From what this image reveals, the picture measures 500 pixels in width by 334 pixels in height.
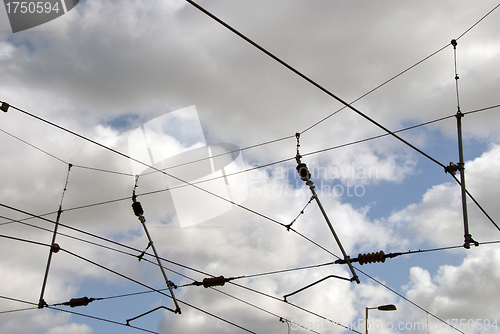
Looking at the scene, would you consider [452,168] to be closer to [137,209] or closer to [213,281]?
[213,281]

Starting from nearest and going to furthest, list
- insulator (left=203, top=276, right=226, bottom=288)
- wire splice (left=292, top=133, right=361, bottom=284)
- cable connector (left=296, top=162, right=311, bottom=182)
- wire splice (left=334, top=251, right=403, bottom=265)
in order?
wire splice (left=292, top=133, right=361, bottom=284), wire splice (left=334, top=251, right=403, bottom=265), cable connector (left=296, top=162, right=311, bottom=182), insulator (left=203, top=276, right=226, bottom=288)

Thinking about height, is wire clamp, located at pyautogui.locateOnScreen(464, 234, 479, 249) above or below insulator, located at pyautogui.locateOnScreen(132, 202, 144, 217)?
below

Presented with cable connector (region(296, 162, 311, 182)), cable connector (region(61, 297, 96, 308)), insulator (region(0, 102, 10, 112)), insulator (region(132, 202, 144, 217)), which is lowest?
cable connector (region(61, 297, 96, 308))

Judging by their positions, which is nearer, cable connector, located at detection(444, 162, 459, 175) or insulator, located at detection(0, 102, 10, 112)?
insulator, located at detection(0, 102, 10, 112)

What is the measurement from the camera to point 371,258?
35.4 feet

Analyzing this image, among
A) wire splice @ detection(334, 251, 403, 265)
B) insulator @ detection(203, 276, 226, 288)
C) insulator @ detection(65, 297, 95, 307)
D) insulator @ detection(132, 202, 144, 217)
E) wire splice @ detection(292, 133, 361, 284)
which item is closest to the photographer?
wire splice @ detection(292, 133, 361, 284)

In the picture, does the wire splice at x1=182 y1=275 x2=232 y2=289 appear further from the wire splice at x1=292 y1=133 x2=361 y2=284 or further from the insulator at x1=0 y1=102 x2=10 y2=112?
the insulator at x1=0 y1=102 x2=10 y2=112

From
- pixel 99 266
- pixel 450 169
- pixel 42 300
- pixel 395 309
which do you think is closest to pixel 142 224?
pixel 99 266

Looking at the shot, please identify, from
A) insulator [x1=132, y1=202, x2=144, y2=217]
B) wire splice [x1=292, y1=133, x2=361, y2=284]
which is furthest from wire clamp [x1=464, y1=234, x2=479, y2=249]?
insulator [x1=132, y1=202, x2=144, y2=217]

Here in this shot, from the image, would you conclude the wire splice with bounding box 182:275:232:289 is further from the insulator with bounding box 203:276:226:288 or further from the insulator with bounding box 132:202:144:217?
the insulator with bounding box 132:202:144:217

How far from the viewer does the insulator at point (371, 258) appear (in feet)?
35.1

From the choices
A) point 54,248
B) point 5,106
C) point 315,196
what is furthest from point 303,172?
point 54,248

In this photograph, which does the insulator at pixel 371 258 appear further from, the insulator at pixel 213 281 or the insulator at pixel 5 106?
the insulator at pixel 5 106

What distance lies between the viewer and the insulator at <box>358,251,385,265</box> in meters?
10.7
